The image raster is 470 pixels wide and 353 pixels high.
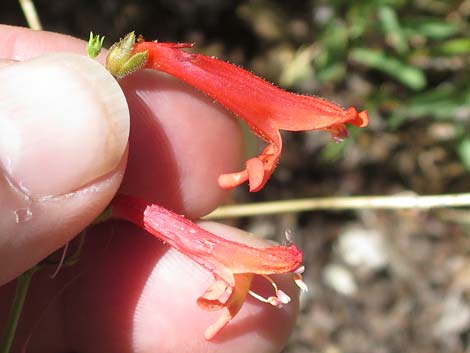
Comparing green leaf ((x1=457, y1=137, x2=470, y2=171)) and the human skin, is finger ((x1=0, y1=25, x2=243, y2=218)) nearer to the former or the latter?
the human skin

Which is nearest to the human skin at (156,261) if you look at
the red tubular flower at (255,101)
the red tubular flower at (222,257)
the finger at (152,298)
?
the finger at (152,298)

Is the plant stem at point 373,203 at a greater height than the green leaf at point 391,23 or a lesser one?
lesser

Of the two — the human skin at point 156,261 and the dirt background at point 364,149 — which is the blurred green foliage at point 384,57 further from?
the human skin at point 156,261

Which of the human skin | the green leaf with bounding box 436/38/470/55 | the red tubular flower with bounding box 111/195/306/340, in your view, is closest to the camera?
the red tubular flower with bounding box 111/195/306/340

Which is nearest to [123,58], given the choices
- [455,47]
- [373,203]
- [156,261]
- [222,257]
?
[222,257]

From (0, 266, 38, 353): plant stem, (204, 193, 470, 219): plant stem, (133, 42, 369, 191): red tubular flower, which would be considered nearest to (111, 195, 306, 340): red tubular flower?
(133, 42, 369, 191): red tubular flower

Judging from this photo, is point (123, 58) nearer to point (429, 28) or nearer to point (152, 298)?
point (152, 298)
